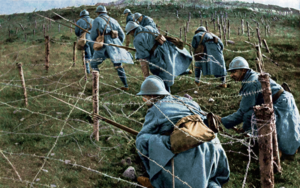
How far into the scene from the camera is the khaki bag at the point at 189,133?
3031mm

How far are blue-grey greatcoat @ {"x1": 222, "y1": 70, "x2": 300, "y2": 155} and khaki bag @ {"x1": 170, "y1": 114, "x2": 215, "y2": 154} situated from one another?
70.9 inches

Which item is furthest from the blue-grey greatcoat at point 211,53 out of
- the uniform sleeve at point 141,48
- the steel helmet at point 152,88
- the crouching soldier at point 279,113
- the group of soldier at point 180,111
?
the steel helmet at point 152,88

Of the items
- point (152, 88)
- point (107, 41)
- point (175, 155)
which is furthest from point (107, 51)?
point (175, 155)

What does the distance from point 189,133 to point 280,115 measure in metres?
2.36

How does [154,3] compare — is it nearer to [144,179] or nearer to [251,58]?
[251,58]

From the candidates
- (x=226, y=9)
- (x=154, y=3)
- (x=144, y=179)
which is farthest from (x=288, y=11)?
(x=144, y=179)

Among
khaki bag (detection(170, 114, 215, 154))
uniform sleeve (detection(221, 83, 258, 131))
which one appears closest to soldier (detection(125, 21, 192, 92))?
uniform sleeve (detection(221, 83, 258, 131))

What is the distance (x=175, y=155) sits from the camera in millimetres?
3301

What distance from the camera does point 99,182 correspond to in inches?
171

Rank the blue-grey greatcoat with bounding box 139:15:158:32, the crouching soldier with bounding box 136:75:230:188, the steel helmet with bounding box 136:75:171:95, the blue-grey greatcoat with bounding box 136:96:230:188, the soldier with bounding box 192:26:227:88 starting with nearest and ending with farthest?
1. the crouching soldier with bounding box 136:75:230:188
2. the blue-grey greatcoat with bounding box 136:96:230:188
3. the steel helmet with bounding box 136:75:171:95
4. the soldier with bounding box 192:26:227:88
5. the blue-grey greatcoat with bounding box 139:15:158:32

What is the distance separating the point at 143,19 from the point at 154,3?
11122mm

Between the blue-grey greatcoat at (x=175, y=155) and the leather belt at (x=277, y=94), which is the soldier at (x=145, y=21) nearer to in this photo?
the leather belt at (x=277, y=94)

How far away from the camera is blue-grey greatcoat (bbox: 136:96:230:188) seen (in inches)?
128

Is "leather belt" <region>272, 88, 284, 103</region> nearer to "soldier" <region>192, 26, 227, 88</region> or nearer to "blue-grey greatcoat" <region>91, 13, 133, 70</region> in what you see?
"soldier" <region>192, 26, 227, 88</region>
